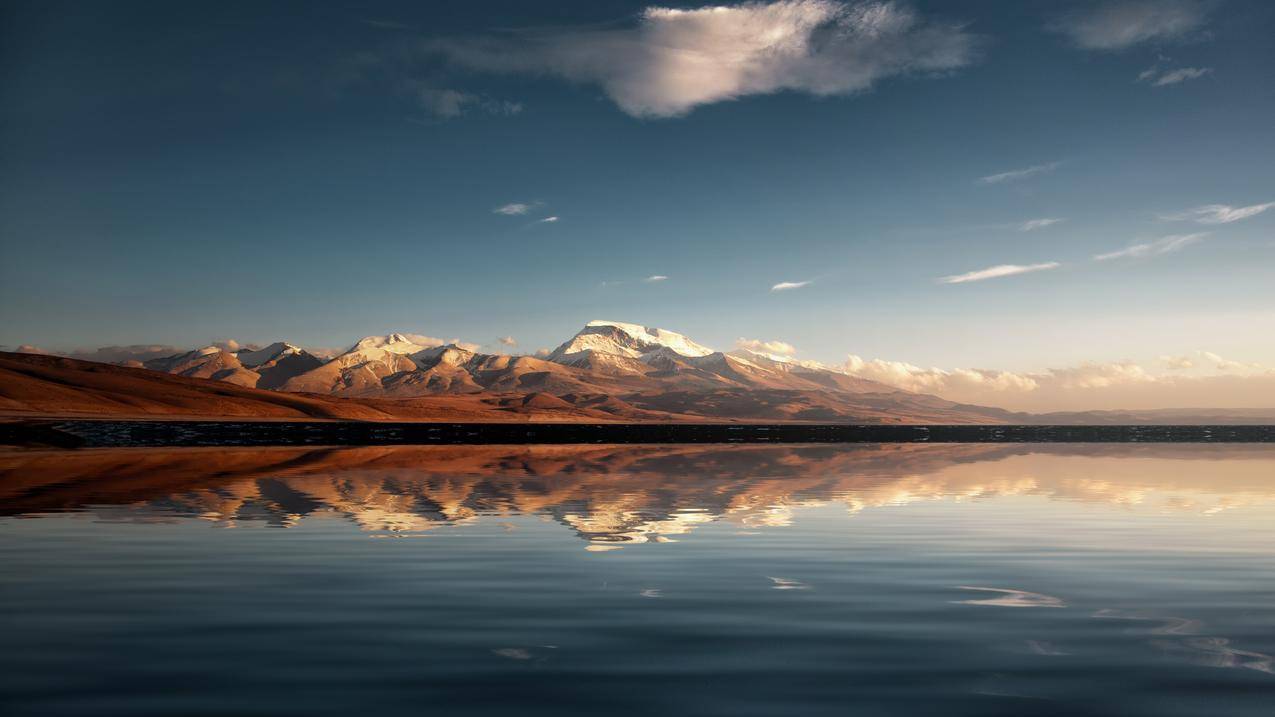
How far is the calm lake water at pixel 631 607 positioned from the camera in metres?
9.88

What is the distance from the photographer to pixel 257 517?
27.3 meters

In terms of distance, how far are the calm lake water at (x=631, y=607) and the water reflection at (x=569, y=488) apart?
384 millimetres

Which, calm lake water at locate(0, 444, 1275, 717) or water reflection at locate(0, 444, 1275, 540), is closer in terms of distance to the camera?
calm lake water at locate(0, 444, 1275, 717)

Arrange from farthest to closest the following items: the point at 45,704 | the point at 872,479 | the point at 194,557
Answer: the point at 872,479 → the point at 194,557 → the point at 45,704

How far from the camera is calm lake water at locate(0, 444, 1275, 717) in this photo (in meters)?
9.88

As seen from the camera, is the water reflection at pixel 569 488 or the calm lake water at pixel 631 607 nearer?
the calm lake water at pixel 631 607

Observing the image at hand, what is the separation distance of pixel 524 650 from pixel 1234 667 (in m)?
8.90

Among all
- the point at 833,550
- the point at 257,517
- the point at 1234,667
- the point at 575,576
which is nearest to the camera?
the point at 1234,667

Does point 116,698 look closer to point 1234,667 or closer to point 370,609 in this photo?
point 370,609

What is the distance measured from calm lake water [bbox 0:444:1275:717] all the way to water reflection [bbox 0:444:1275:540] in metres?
0.38

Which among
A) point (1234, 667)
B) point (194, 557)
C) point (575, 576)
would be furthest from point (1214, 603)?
point (194, 557)

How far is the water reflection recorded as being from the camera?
91.8 feet

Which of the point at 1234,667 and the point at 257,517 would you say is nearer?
the point at 1234,667

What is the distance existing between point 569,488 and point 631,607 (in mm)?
25970
